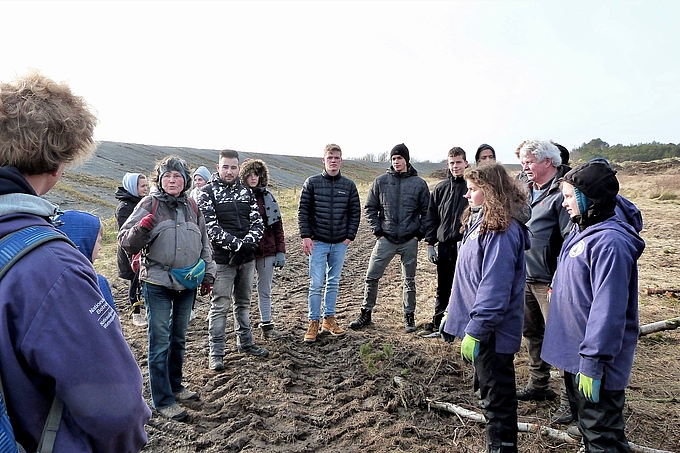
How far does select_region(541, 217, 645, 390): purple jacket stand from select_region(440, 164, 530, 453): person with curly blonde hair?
269 mm

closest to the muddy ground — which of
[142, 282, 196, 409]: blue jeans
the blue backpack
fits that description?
[142, 282, 196, 409]: blue jeans

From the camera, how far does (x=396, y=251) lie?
575 centimetres

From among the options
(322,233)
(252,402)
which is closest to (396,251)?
(322,233)

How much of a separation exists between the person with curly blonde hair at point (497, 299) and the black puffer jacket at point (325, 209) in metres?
2.53

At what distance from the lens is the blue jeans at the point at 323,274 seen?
5.39 metres

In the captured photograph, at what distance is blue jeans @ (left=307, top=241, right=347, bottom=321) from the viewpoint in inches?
212

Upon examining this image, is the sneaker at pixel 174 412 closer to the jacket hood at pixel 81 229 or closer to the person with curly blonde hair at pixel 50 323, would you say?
the jacket hood at pixel 81 229

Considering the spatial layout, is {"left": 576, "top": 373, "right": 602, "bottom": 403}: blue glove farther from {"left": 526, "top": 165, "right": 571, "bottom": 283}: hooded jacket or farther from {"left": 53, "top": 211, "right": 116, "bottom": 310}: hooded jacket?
{"left": 53, "top": 211, "right": 116, "bottom": 310}: hooded jacket

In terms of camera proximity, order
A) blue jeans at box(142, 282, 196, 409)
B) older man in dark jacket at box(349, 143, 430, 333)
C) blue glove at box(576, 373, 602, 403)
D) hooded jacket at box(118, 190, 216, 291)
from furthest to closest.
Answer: older man in dark jacket at box(349, 143, 430, 333) < blue jeans at box(142, 282, 196, 409) < hooded jacket at box(118, 190, 216, 291) < blue glove at box(576, 373, 602, 403)

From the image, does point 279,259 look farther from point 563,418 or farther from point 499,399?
point 563,418

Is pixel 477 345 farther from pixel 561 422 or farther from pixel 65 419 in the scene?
pixel 65 419

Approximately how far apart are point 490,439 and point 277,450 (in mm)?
1494

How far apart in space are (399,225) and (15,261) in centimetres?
478

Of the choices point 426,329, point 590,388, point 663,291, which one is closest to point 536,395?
point 590,388
